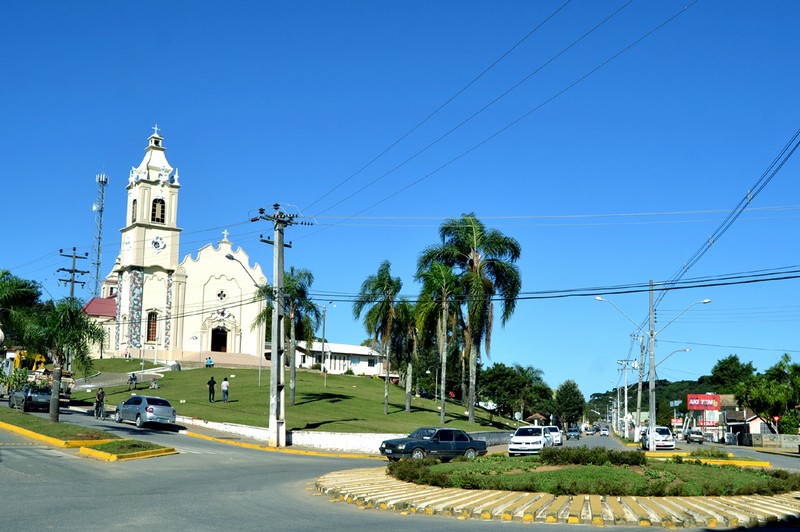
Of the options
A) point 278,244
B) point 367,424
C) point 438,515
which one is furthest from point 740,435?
point 438,515

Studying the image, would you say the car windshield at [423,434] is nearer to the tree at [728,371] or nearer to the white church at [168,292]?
the white church at [168,292]

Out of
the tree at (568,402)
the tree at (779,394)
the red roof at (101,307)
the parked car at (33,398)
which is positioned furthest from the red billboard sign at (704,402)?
the parked car at (33,398)

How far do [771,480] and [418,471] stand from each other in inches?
321

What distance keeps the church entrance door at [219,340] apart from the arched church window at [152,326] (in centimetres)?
656

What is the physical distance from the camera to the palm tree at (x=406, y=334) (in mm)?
51469

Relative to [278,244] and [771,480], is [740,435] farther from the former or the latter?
[771,480]

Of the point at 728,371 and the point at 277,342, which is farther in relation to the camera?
the point at 728,371

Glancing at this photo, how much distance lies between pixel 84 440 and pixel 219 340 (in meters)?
64.0

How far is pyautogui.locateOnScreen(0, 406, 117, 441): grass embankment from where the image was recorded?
3037 centimetres

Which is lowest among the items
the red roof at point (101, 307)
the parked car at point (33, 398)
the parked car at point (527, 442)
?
the parked car at point (527, 442)

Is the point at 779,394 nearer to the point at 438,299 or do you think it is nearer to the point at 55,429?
the point at 438,299

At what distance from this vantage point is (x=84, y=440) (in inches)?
1173

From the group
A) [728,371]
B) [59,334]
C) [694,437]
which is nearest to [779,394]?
[694,437]

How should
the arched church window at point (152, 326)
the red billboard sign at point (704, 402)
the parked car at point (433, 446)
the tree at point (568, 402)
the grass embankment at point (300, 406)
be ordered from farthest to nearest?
the tree at point (568, 402)
the red billboard sign at point (704, 402)
the arched church window at point (152, 326)
the grass embankment at point (300, 406)
the parked car at point (433, 446)
